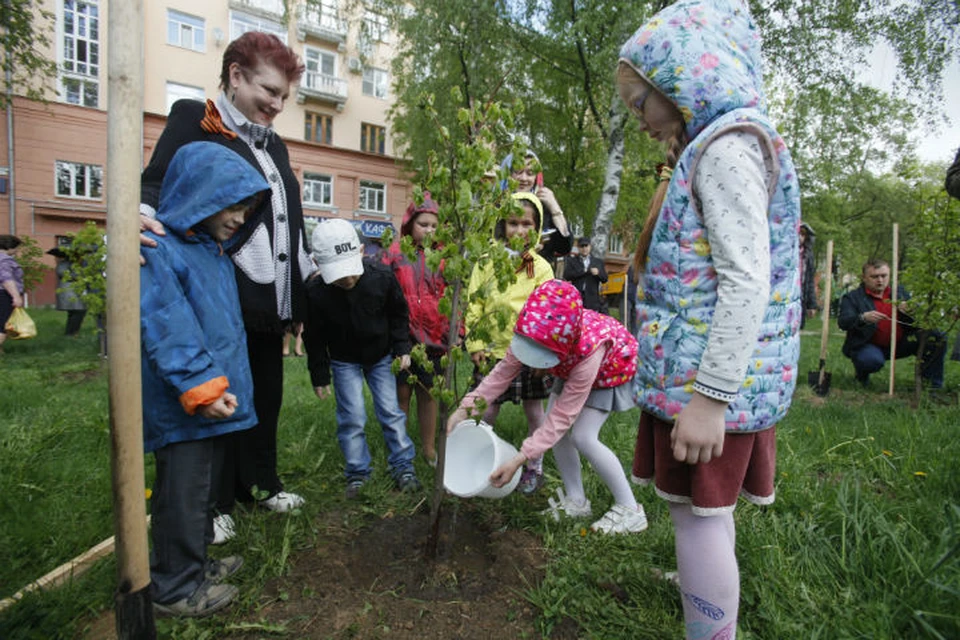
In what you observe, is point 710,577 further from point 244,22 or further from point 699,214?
point 244,22

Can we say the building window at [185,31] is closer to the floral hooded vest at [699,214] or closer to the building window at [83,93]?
the building window at [83,93]

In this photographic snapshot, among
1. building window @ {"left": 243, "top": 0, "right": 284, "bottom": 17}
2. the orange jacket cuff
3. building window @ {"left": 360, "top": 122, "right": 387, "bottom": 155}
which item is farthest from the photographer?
building window @ {"left": 360, "top": 122, "right": 387, "bottom": 155}

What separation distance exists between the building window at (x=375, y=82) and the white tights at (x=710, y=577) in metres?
25.1

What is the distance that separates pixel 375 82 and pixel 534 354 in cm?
2456

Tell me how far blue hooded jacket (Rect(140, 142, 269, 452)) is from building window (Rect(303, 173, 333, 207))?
21.4m

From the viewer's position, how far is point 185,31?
19.9 metres

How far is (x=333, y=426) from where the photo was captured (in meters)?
3.90

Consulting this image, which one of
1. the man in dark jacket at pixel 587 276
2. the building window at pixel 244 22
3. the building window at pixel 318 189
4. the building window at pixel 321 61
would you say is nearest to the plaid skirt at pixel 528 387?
the man in dark jacket at pixel 587 276

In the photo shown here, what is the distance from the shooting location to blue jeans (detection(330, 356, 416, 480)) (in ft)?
9.36

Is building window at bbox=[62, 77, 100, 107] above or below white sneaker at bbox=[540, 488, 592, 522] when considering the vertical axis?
above

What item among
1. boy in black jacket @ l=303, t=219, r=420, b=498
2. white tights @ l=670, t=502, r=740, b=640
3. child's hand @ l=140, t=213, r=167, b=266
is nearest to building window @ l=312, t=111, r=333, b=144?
boy in black jacket @ l=303, t=219, r=420, b=498

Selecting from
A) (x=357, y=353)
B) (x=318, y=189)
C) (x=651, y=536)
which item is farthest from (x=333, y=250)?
(x=318, y=189)

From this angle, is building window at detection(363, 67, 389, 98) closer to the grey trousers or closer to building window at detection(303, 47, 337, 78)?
building window at detection(303, 47, 337, 78)

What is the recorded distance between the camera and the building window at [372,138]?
2362cm
